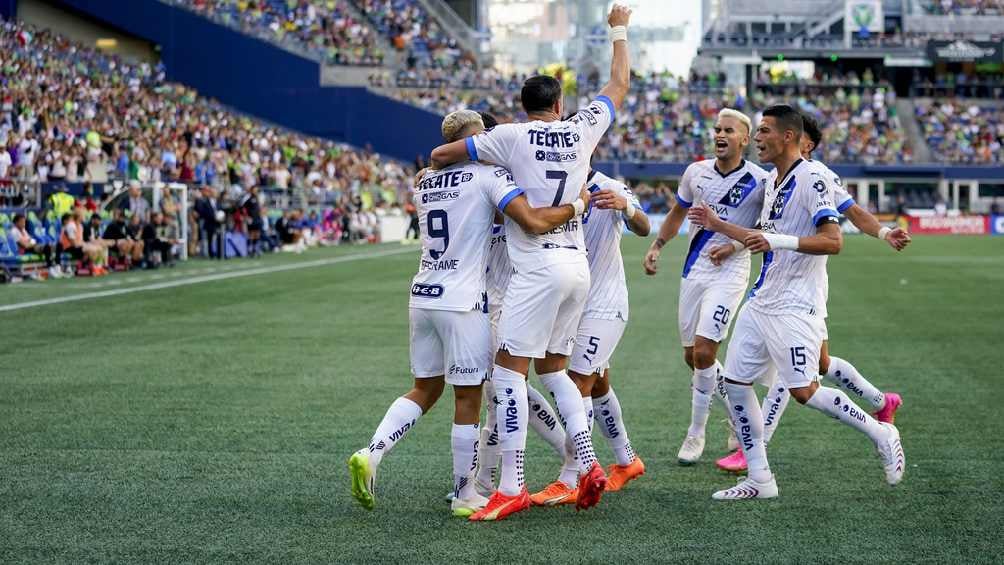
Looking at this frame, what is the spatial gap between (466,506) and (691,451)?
206cm

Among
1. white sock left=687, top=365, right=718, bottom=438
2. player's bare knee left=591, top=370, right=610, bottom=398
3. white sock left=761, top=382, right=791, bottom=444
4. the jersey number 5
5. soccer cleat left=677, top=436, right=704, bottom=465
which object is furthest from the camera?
white sock left=687, top=365, right=718, bottom=438

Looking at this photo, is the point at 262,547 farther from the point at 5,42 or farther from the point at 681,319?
the point at 5,42

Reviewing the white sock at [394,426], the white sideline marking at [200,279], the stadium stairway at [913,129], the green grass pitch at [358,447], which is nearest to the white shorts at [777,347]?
the green grass pitch at [358,447]

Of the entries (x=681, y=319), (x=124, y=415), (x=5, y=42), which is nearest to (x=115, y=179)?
(x=5, y=42)

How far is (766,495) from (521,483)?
4.64ft

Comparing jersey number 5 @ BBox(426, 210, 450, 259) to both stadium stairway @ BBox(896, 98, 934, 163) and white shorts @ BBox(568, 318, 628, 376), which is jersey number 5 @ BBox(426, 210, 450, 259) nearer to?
white shorts @ BBox(568, 318, 628, 376)

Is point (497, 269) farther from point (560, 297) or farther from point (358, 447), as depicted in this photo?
point (358, 447)

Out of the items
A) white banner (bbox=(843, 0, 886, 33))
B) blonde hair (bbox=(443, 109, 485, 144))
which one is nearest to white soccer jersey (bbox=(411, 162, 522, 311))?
blonde hair (bbox=(443, 109, 485, 144))

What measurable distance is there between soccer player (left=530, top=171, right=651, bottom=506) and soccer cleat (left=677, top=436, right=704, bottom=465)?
1.73 feet

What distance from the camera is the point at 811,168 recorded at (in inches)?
273

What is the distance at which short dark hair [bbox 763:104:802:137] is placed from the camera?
6.98m

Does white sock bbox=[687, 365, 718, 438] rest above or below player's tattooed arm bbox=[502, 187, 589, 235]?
below

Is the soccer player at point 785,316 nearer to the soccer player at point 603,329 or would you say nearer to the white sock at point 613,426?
the soccer player at point 603,329

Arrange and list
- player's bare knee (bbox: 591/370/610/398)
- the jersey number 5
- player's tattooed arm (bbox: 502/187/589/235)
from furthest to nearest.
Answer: player's bare knee (bbox: 591/370/610/398)
the jersey number 5
player's tattooed arm (bbox: 502/187/589/235)
